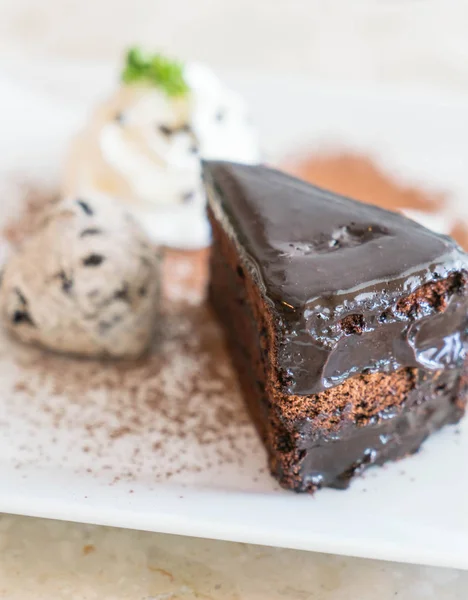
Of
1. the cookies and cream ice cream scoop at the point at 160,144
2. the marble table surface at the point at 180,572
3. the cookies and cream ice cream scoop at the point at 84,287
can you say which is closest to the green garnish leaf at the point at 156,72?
the cookies and cream ice cream scoop at the point at 160,144

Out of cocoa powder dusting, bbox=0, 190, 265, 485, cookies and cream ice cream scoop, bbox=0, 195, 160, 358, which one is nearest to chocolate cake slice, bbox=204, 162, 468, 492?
cocoa powder dusting, bbox=0, 190, 265, 485

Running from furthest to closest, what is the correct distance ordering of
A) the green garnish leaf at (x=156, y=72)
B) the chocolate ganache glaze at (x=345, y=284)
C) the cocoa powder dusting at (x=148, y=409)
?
the green garnish leaf at (x=156, y=72) → the cocoa powder dusting at (x=148, y=409) → the chocolate ganache glaze at (x=345, y=284)

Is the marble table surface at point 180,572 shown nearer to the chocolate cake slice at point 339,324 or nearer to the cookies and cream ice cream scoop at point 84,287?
the chocolate cake slice at point 339,324

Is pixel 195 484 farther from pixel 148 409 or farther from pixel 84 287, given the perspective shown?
pixel 84 287

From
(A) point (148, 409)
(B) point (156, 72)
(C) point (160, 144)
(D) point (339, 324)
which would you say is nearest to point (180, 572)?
(A) point (148, 409)

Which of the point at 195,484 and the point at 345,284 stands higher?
the point at 345,284

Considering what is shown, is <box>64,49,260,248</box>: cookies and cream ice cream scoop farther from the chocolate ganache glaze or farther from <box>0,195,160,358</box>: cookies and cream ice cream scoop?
the chocolate ganache glaze

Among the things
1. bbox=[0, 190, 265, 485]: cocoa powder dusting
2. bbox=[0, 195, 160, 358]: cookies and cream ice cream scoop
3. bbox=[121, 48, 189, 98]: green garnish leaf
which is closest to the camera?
bbox=[0, 190, 265, 485]: cocoa powder dusting
